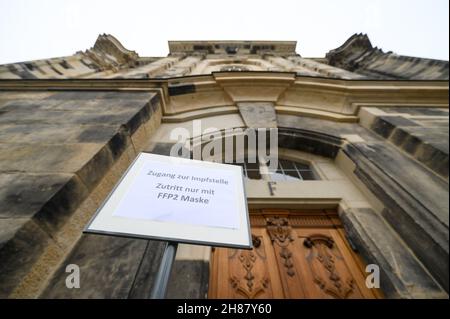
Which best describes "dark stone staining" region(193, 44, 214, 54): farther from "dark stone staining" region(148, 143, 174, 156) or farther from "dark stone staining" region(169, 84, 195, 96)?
"dark stone staining" region(148, 143, 174, 156)

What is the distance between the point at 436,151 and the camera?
2934 millimetres

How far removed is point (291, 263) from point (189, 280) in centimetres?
131

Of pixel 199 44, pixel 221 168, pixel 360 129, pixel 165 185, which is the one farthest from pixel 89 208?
pixel 199 44

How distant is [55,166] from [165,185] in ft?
5.26

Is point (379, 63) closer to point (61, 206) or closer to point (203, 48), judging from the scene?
point (203, 48)

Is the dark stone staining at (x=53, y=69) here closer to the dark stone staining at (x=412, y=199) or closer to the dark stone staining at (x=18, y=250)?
the dark stone staining at (x=18, y=250)

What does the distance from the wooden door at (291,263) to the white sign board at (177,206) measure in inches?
51.0

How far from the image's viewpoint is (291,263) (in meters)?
2.67

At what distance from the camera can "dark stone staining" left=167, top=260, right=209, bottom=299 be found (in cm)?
199

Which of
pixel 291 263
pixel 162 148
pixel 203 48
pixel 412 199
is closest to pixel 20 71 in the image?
pixel 162 148

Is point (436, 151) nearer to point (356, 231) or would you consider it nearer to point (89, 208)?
point (356, 231)

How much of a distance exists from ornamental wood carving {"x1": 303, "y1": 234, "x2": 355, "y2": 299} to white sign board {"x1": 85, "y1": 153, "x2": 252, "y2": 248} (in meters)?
1.62

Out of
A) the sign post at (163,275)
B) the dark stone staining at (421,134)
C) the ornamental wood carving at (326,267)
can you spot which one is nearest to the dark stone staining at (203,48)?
the dark stone staining at (421,134)

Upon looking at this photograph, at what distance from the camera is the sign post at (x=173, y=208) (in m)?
1.29
